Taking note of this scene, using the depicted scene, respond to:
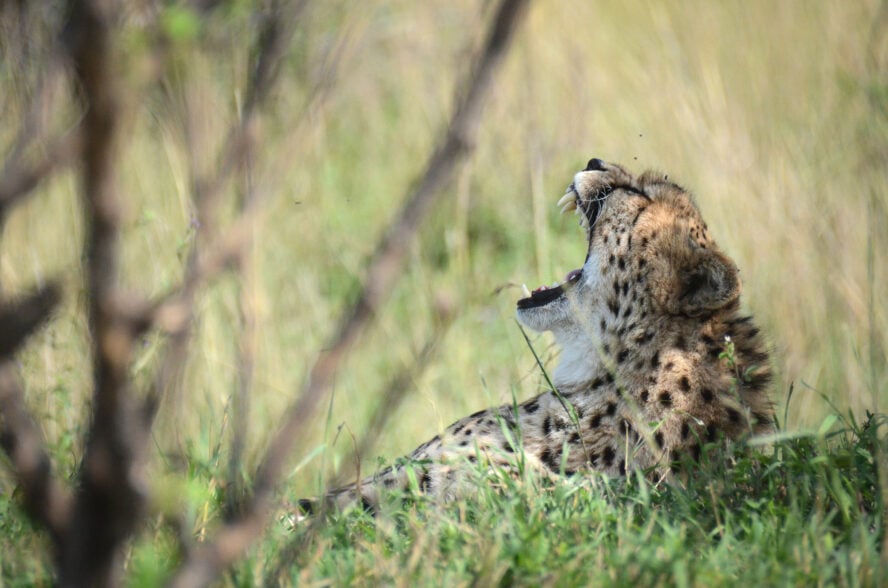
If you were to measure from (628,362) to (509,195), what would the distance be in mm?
Result: 2750

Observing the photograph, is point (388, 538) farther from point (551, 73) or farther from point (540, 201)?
point (551, 73)

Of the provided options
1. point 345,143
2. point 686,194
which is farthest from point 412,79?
point 686,194

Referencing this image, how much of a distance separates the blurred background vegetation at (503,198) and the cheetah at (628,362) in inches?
12.7

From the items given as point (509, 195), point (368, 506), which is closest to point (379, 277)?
point (368, 506)

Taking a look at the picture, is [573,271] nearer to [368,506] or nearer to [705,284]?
[705,284]

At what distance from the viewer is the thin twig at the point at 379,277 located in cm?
136

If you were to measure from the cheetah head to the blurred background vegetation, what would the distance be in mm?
334

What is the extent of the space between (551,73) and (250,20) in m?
3.19

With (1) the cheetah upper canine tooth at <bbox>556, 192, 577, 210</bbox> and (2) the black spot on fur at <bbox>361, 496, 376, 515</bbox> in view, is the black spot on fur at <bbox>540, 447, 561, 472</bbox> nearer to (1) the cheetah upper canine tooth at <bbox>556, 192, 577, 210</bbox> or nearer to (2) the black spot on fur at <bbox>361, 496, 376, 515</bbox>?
(2) the black spot on fur at <bbox>361, 496, 376, 515</bbox>

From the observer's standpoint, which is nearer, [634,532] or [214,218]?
[214,218]

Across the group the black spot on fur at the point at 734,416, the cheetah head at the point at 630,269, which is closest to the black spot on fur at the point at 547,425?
the cheetah head at the point at 630,269

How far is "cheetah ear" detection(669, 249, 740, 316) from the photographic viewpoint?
10.5 feet

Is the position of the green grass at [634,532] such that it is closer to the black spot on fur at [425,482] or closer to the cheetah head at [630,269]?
the black spot on fur at [425,482]

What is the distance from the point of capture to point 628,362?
3.30 m
